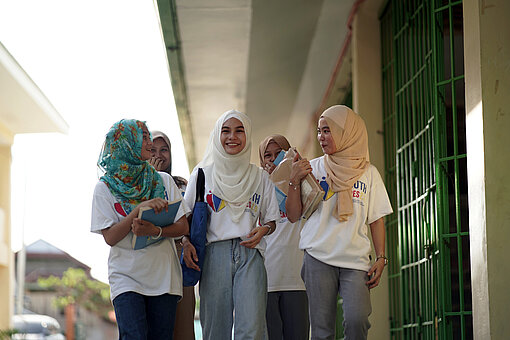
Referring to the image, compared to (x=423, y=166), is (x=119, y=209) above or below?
below

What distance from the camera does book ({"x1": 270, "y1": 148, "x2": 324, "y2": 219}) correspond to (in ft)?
15.7

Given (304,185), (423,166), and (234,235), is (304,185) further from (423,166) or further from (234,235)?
(423,166)

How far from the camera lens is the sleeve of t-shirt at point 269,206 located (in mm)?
4863

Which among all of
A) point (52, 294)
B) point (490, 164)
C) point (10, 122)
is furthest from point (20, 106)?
point (52, 294)

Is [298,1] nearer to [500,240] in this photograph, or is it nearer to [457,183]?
[457,183]

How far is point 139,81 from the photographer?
1386cm

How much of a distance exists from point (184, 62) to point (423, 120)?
172 inches

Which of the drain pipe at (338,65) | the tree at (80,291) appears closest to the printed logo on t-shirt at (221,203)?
the drain pipe at (338,65)

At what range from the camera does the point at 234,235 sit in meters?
4.72

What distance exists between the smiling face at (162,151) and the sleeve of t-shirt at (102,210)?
129 cm

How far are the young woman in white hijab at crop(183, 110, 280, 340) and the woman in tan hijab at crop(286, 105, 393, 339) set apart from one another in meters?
0.22

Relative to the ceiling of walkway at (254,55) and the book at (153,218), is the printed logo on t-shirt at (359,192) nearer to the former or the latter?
the book at (153,218)

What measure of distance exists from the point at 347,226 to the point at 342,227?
0.09ft

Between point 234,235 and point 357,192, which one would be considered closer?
point 234,235
